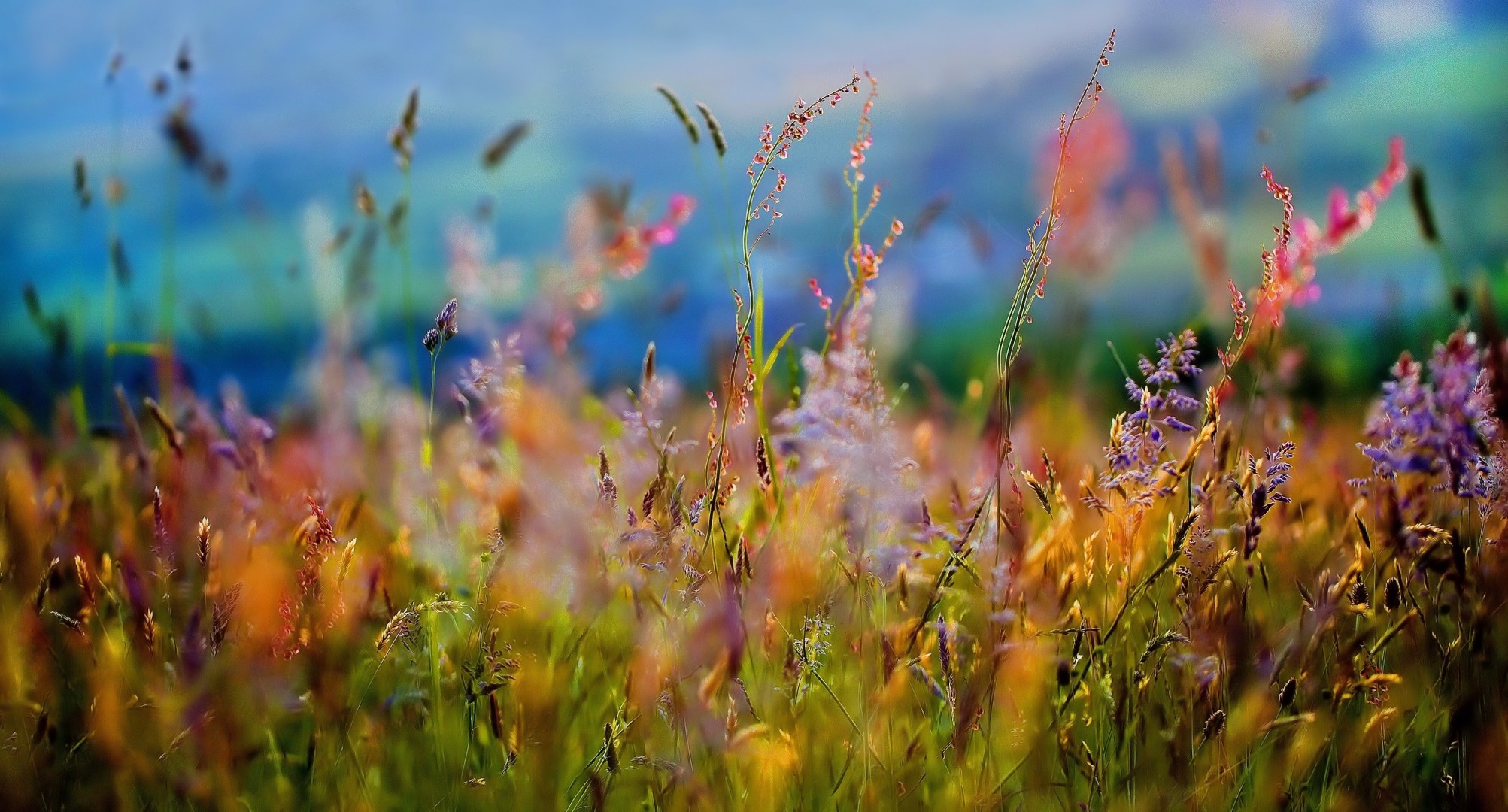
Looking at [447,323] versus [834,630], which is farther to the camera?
[834,630]

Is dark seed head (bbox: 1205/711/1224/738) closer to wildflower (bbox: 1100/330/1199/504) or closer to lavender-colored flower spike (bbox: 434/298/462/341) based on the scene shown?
wildflower (bbox: 1100/330/1199/504)

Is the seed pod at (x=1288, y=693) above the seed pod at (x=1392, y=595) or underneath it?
underneath

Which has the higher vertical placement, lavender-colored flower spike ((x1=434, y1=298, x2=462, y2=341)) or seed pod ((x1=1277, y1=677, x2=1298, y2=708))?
lavender-colored flower spike ((x1=434, y1=298, x2=462, y2=341))

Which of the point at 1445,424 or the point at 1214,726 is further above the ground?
the point at 1445,424

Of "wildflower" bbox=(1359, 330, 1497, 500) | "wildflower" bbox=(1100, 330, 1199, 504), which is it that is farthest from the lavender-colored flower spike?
"wildflower" bbox=(1359, 330, 1497, 500)

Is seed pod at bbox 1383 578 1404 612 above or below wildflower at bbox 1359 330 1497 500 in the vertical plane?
below

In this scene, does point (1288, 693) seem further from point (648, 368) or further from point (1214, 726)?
point (648, 368)

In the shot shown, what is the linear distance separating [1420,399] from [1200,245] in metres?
0.97

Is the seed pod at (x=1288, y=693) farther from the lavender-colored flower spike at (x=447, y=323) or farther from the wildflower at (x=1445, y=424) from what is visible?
the lavender-colored flower spike at (x=447, y=323)

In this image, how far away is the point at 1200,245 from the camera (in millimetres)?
2365

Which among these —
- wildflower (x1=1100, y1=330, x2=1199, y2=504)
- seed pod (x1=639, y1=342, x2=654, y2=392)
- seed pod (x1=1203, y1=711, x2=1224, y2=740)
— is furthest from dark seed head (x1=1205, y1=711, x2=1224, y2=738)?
seed pod (x1=639, y1=342, x2=654, y2=392)

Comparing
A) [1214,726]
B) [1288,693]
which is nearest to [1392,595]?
[1288,693]

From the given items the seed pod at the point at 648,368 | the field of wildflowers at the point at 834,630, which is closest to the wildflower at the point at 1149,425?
the field of wildflowers at the point at 834,630

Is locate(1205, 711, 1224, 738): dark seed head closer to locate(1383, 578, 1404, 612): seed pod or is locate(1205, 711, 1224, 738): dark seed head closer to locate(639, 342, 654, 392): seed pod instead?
locate(1383, 578, 1404, 612): seed pod
